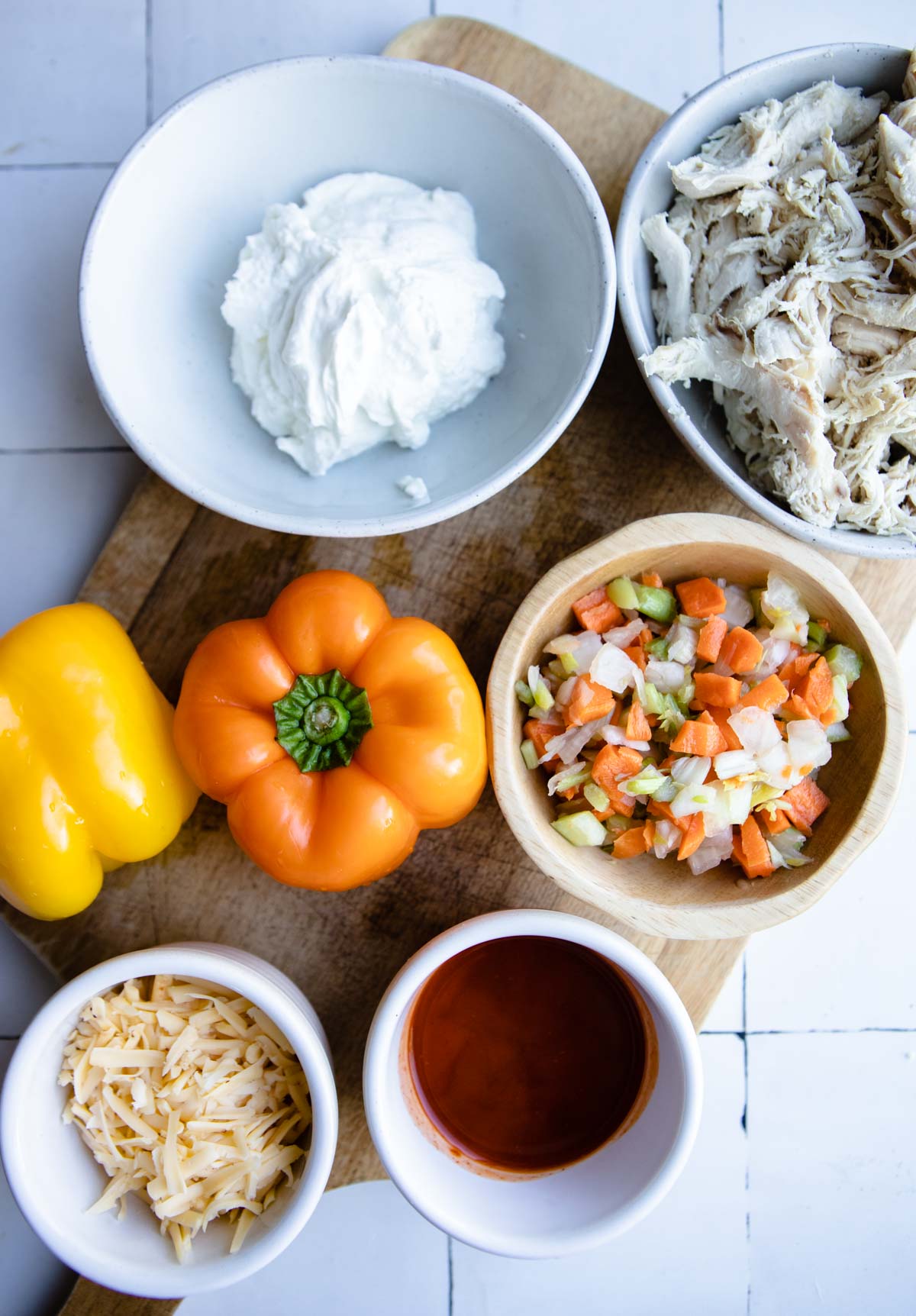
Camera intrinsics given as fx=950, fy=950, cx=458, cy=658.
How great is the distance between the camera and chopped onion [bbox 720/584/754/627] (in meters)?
1.46

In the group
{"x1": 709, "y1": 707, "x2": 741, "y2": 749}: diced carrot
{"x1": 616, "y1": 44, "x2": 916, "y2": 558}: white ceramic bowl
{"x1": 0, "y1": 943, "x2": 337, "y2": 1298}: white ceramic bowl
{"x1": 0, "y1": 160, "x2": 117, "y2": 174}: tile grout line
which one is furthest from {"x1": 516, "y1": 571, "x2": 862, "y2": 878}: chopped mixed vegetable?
{"x1": 0, "y1": 160, "x2": 117, "y2": 174}: tile grout line

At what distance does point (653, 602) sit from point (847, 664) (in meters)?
0.29

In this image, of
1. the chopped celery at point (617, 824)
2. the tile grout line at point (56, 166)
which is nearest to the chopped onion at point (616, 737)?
the chopped celery at point (617, 824)

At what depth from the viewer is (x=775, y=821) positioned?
4.58 feet

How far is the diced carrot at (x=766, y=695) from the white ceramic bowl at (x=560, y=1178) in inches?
15.3

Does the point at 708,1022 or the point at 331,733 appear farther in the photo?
the point at 708,1022

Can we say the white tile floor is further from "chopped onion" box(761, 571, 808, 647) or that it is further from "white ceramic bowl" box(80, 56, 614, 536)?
"chopped onion" box(761, 571, 808, 647)

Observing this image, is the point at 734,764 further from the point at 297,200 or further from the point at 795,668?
the point at 297,200

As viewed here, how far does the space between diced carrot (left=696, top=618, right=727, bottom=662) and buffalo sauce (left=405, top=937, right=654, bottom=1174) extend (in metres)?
0.51

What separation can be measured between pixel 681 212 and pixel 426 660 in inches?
30.0

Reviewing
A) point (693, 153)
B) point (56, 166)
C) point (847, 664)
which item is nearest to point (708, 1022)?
point (847, 664)

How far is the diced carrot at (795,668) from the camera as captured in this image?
1.40 m

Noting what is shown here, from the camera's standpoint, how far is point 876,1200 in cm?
193

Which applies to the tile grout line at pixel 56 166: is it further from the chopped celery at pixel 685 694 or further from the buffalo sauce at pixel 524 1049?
the buffalo sauce at pixel 524 1049
